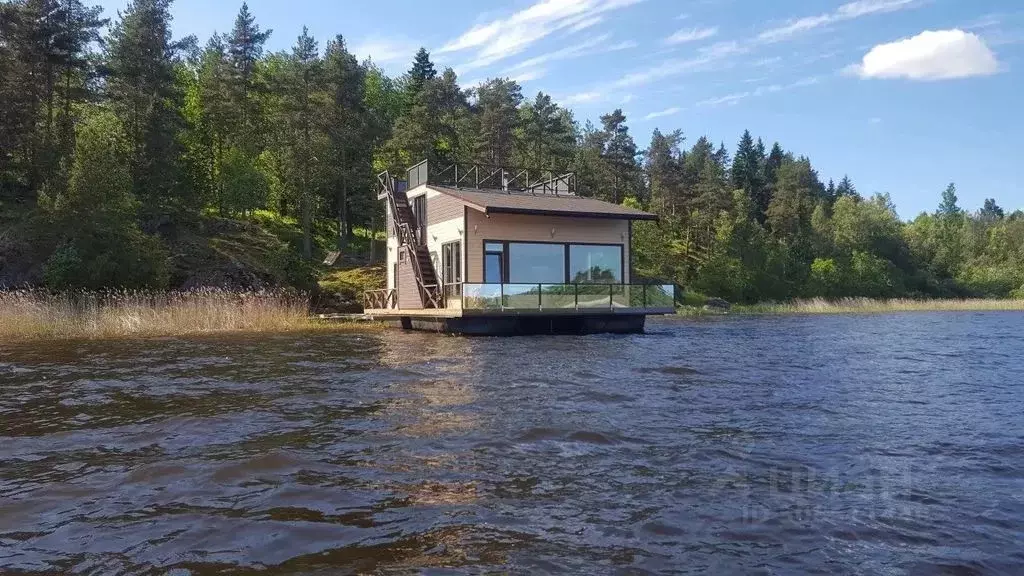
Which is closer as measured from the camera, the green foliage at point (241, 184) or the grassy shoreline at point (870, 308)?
the green foliage at point (241, 184)

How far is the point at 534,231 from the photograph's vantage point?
2209cm

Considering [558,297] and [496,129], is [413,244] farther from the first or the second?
[496,129]

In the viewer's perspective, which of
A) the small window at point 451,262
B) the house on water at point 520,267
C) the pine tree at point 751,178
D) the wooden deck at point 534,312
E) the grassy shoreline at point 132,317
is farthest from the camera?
the pine tree at point 751,178

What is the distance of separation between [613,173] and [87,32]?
3573 cm

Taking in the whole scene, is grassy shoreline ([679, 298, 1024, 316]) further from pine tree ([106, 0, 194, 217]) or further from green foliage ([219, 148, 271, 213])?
pine tree ([106, 0, 194, 217])

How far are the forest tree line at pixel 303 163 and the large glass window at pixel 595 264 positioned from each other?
14.5 metres

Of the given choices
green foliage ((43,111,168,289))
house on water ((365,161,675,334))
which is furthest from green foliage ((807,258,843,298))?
green foliage ((43,111,168,289))

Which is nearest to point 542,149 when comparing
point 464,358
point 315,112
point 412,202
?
point 315,112

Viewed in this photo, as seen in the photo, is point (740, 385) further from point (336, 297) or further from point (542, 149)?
point (542, 149)

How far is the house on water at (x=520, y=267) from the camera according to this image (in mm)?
19969

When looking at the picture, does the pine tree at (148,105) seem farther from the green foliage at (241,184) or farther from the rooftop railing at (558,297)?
the rooftop railing at (558,297)

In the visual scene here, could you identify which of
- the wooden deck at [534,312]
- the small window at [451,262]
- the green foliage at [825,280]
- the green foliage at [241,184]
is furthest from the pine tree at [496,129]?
the green foliage at [825,280]

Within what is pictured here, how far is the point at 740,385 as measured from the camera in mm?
9516

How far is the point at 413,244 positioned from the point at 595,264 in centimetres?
646
